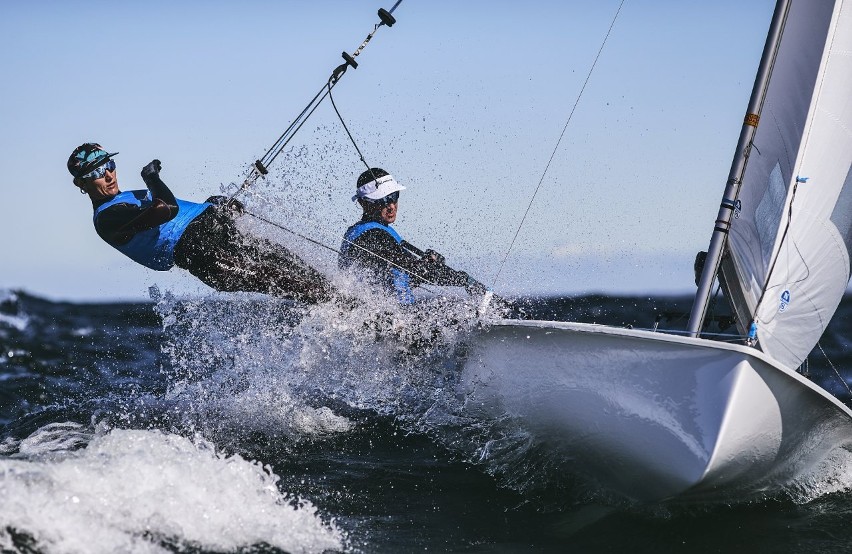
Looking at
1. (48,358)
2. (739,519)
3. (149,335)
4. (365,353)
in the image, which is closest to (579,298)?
(149,335)

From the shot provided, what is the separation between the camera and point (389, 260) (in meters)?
5.29

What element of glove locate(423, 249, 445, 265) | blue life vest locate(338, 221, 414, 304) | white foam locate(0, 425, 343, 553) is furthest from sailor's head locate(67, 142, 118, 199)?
white foam locate(0, 425, 343, 553)

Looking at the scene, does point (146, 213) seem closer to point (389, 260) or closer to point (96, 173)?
point (96, 173)

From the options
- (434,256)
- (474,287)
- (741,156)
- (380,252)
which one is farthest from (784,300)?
(380,252)

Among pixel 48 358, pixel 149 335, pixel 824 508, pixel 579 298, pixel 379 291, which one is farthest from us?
pixel 579 298

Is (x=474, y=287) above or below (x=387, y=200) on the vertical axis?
below

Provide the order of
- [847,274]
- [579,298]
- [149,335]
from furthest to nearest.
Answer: [579,298] < [149,335] < [847,274]

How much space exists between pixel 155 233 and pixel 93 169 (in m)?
0.53

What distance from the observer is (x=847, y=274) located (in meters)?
4.92

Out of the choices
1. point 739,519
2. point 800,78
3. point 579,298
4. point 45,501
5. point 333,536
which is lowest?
point 45,501

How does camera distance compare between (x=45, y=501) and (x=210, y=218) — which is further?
(x=210, y=218)

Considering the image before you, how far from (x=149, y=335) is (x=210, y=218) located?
6.35 metres

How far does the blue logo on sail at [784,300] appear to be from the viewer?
4.21m

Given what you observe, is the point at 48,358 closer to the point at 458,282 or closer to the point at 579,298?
the point at 458,282
